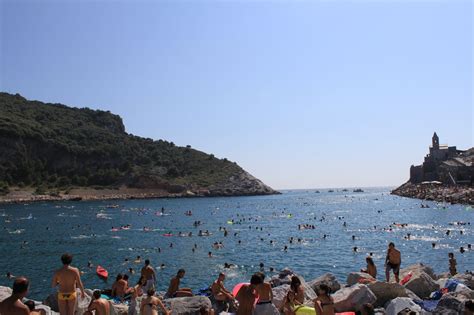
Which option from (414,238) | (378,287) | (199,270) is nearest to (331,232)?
(414,238)

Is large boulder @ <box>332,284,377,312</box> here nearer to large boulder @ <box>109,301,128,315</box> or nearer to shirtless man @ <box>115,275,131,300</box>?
large boulder @ <box>109,301,128,315</box>

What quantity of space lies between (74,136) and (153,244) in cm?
14424

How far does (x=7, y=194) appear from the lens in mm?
125250

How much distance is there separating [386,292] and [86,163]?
162 metres

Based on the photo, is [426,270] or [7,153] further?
[7,153]

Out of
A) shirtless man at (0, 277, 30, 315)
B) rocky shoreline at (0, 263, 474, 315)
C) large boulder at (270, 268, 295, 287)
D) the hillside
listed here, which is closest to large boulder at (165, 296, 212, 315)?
rocky shoreline at (0, 263, 474, 315)

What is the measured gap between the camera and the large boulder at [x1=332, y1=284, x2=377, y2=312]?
14211mm

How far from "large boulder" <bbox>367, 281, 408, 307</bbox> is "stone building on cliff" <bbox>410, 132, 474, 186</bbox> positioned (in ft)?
355

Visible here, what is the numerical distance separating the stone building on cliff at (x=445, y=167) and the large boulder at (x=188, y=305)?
11292 centimetres

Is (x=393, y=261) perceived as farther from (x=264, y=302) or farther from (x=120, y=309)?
(x=120, y=309)

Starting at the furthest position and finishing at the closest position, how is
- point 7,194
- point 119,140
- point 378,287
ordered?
point 119,140, point 7,194, point 378,287

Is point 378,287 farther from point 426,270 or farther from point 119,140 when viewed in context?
point 119,140

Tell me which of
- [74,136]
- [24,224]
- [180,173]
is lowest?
[24,224]

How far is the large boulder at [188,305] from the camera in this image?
14.1 meters
